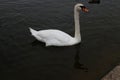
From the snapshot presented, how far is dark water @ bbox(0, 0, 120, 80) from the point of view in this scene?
862 centimetres

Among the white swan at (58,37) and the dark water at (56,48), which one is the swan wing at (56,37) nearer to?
the white swan at (58,37)

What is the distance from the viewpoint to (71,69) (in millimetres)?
8742

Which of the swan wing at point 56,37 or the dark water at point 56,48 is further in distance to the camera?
the swan wing at point 56,37

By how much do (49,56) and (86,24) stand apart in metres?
2.97

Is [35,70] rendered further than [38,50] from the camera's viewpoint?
No

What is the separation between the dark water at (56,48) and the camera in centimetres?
862

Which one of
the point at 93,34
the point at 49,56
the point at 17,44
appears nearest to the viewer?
the point at 49,56

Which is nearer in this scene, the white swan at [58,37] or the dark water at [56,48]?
the dark water at [56,48]

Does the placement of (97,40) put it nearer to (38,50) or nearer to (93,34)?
(93,34)

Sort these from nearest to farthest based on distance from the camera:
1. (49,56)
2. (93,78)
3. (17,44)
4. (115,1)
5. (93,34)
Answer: (93,78)
(49,56)
(17,44)
(93,34)
(115,1)

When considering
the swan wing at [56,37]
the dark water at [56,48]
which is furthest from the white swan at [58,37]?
the dark water at [56,48]

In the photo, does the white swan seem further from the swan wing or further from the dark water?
the dark water

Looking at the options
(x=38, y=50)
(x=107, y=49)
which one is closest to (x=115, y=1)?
(x=107, y=49)

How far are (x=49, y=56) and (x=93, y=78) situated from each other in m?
1.94
